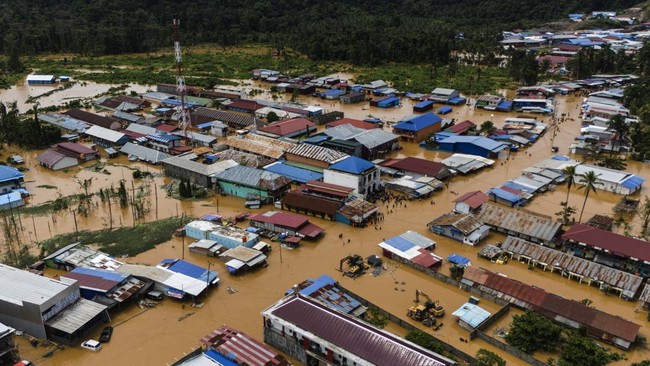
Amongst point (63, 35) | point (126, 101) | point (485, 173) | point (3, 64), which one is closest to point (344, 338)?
point (485, 173)

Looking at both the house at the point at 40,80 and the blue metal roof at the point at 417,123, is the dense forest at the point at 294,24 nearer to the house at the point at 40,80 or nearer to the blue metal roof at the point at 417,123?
the house at the point at 40,80

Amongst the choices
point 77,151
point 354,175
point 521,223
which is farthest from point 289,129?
point 521,223

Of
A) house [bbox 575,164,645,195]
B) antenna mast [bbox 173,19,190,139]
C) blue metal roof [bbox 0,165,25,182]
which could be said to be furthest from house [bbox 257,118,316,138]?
house [bbox 575,164,645,195]

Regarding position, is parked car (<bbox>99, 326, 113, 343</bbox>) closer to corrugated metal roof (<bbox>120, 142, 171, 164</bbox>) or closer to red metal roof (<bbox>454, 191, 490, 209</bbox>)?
red metal roof (<bbox>454, 191, 490, 209</bbox>)

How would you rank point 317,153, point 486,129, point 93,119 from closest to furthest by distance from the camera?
point 317,153
point 486,129
point 93,119

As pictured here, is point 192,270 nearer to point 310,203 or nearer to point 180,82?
point 310,203
